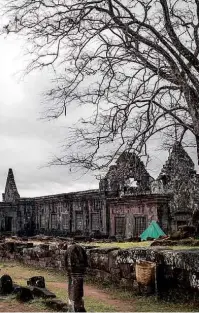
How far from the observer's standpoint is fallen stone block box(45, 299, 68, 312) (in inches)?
298

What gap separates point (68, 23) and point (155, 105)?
3020 millimetres

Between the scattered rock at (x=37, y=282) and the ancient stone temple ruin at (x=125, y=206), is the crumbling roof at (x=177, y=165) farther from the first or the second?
the scattered rock at (x=37, y=282)

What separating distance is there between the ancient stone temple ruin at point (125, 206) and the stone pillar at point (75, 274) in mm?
12756

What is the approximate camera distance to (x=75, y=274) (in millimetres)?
6832

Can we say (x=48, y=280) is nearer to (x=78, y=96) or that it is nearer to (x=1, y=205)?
(x=78, y=96)

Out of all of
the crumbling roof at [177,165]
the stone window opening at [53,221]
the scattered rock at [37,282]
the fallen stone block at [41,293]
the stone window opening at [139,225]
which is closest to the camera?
the fallen stone block at [41,293]

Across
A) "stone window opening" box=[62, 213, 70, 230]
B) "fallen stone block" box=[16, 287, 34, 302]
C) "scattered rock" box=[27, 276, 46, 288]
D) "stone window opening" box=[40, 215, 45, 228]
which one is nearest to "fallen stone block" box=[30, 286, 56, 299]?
"fallen stone block" box=[16, 287, 34, 302]

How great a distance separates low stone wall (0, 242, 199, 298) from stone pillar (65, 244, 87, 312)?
2293 mm

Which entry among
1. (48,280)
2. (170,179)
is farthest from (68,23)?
(170,179)

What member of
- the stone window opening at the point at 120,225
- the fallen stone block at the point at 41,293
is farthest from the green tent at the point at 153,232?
the fallen stone block at the point at 41,293

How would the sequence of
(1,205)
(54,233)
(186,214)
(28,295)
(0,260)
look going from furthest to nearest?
(1,205), (54,233), (186,214), (0,260), (28,295)

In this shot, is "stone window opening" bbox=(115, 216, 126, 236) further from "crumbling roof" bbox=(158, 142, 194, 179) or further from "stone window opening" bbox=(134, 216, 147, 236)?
"crumbling roof" bbox=(158, 142, 194, 179)

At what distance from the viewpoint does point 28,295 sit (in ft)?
28.9

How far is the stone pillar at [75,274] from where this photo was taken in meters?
6.71
